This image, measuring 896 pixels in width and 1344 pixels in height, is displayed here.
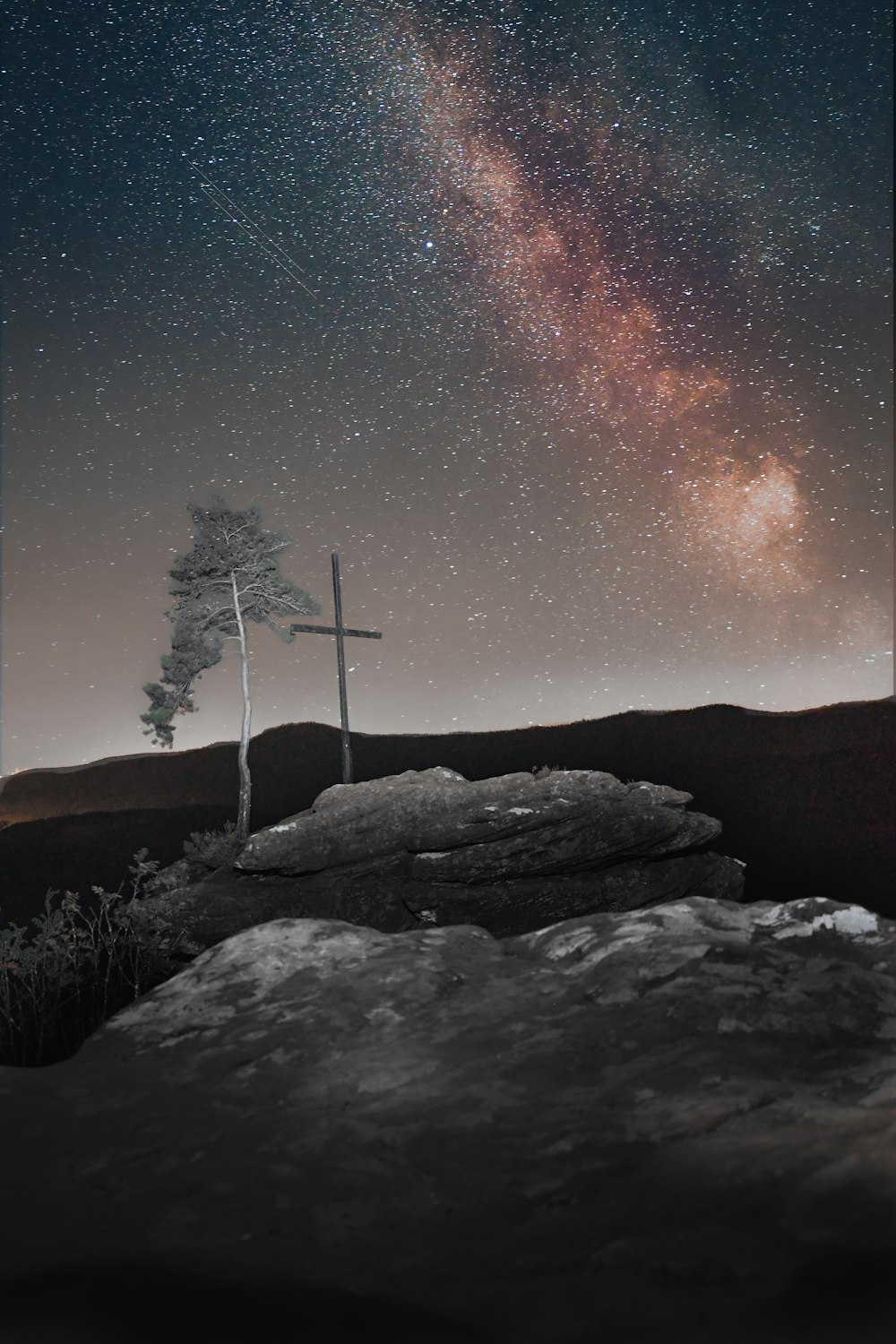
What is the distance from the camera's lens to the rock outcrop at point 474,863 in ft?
37.8

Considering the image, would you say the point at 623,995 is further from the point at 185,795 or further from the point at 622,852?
the point at 185,795

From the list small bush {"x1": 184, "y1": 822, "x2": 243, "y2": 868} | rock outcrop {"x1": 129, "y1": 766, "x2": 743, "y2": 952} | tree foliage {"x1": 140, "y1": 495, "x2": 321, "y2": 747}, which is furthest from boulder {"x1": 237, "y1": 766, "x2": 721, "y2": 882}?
tree foliage {"x1": 140, "y1": 495, "x2": 321, "y2": 747}

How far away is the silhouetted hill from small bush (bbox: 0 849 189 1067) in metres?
5.55

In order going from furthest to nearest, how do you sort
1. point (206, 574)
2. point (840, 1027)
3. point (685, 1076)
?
point (206, 574) → point (840, 1027) → point (685, 1076)

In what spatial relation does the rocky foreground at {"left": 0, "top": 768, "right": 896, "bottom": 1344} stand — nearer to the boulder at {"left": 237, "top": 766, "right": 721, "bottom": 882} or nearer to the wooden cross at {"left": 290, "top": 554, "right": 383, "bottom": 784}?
the boulder at {"left": 237, "top": 766, "right": 721, "bottom": 882}

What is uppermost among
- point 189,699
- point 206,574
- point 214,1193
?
point 206,574

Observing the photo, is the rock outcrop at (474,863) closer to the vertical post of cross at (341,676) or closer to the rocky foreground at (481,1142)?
the vertical post of cross at (341,676)

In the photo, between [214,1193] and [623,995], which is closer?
[214,1193]

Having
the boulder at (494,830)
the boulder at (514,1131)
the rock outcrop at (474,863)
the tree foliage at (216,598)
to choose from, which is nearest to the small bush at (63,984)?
the rock outcrop at (474,863)

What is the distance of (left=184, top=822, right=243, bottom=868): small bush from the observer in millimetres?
13703

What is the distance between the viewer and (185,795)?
2277 centimetres

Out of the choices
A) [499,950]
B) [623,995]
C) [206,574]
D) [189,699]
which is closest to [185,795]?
[189,699]

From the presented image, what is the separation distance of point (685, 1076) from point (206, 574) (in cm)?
1292

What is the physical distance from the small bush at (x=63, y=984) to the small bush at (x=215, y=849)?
2830 mm
